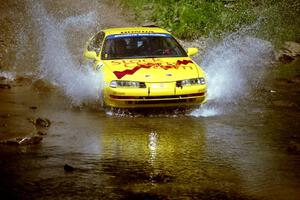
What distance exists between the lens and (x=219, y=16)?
21672mm

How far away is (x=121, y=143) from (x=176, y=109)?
2.48 metres

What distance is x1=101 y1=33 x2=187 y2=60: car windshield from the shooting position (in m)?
11.1

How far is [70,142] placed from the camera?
8.09 meters

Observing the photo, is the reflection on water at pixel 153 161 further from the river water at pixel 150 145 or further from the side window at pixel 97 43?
the side window at pixel 97 43

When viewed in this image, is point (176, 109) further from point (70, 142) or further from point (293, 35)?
point (293, 35)

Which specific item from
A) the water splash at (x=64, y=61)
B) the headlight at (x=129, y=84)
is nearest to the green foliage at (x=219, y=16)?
the water splash at (x=64, y=61)

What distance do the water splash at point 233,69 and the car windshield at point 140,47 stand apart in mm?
1299

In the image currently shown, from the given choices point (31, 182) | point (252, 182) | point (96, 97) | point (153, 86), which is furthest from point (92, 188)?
point (96, 97)

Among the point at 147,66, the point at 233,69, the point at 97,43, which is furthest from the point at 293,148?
the point at 233,69

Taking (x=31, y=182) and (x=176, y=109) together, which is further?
(x=176, y=109)

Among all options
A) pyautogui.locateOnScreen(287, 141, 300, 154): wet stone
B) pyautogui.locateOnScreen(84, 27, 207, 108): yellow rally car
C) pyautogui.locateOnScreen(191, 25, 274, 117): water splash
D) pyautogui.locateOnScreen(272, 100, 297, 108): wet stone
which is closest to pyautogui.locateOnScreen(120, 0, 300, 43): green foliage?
pyautogui.locateOnScreen(191, 25, 274, 117): water splash

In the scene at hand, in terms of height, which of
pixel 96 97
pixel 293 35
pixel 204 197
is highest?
pixel 293 35

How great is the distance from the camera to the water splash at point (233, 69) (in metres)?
11.7

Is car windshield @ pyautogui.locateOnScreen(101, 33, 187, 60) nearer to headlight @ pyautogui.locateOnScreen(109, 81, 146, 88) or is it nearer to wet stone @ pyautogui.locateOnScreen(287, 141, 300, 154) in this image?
headlight @ pyautogui.locateOnScreen(109, 81, 146, 88)
